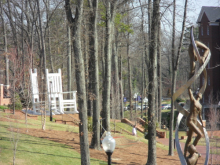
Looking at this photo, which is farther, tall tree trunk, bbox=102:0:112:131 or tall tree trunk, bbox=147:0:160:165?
tall tree trunk, bbox=102:0:112:131

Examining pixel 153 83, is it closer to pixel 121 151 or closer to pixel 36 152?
pixel 121 151

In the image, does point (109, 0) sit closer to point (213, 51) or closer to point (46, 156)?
point (46, 156)

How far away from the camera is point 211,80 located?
103ft

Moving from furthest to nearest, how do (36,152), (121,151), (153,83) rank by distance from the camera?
(121,151)
(153,83)
(36,152)

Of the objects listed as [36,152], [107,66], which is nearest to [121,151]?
[107,66]

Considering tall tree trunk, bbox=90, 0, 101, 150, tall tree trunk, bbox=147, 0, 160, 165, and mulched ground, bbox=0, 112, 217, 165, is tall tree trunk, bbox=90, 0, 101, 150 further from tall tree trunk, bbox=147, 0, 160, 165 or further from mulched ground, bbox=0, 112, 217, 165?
tall tree trunk, bbox=147, 0, 160, 165

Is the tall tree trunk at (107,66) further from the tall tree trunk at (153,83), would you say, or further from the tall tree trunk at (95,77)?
the tall tree trunk at (153,83)

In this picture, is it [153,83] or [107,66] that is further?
[107,66]

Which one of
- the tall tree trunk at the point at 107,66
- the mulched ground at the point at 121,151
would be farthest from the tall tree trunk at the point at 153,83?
the tall tree trunk at the point at 107,66

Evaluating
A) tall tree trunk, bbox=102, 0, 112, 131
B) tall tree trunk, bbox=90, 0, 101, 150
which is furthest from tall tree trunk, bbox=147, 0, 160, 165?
tall tree trunk, bbox=90, 0, 101, 150

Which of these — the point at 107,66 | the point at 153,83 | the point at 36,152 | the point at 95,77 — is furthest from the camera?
the point at 107,66

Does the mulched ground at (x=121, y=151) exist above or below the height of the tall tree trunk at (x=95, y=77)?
below

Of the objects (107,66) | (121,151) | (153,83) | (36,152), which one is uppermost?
(107,66)

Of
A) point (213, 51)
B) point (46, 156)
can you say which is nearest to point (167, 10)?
point (46, 156)
